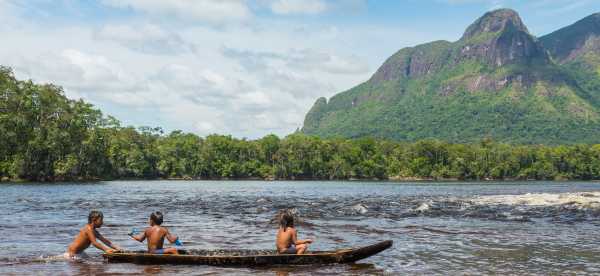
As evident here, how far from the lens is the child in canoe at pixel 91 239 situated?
18141 mm

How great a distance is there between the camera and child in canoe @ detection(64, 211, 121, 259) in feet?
59.5

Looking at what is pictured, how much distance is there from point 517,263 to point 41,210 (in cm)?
3342

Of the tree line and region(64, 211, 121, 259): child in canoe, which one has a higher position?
the tree line

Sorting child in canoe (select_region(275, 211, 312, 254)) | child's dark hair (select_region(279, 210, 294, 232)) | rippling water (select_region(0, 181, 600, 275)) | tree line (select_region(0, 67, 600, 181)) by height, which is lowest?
rippling water (select_region(0, 181, 600, 275))

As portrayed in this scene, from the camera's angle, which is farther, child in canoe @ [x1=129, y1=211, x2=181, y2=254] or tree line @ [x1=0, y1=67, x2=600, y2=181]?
tree line @ [x1=0, y1=67, x2=600, y2=181]

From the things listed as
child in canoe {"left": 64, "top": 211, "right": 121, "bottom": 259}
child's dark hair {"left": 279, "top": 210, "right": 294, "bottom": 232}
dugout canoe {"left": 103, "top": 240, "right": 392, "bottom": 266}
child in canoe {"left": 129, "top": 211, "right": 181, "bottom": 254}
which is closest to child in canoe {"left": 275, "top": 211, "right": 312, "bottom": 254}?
child's dark hair {"left": 279, "top": 210, "right": 294, "bottom": 232}

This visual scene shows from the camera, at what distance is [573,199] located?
159ft

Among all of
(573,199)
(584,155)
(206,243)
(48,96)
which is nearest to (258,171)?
(48,96)

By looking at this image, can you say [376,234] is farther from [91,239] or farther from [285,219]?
[91,239]

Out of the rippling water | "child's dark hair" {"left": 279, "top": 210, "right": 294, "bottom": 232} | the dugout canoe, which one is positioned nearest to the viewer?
the dugout canoe

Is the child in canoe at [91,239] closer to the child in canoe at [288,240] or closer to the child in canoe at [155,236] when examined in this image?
the child in canoe at [155,236]

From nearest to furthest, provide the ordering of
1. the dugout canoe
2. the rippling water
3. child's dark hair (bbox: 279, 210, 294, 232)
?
1. the dugout canoe
2. child's dark hair (bbox: 279, 210, 294, 232)
3. the rippling water

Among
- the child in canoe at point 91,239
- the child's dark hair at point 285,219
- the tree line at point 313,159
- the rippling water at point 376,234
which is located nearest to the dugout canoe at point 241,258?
the rippling water at point 376,234

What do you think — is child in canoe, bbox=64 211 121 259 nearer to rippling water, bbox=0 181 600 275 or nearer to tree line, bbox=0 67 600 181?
rippling water, bbox=0 181 600 275
